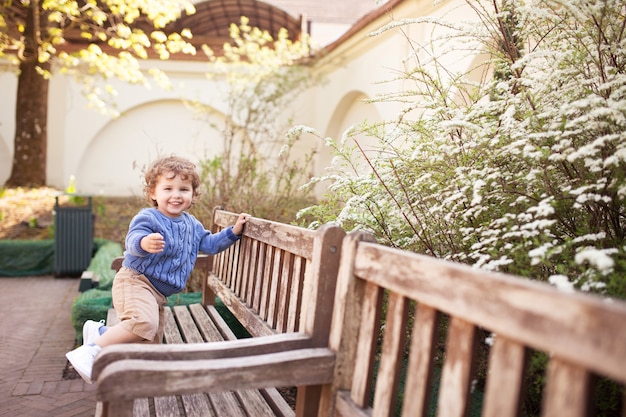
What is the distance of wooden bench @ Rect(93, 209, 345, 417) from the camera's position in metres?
1.75

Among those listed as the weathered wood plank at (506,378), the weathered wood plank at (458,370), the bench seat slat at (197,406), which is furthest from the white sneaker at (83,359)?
the weathered wood plank at (506,378)

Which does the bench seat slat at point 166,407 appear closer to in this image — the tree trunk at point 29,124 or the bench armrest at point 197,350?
the bench armrest at point 197,350

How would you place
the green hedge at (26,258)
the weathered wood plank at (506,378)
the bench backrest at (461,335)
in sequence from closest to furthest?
the bench backrest at (461,335) < the weathered wood plank at (506,378) < the green hedge at (26,258)

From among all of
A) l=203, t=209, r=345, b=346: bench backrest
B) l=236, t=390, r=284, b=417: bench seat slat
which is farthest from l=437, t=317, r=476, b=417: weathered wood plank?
l=236, t=390, r=284, b=417: bench seat slat

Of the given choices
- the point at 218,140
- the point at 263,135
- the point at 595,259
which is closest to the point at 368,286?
the point at 595,259

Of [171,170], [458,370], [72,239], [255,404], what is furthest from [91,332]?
[72,239]

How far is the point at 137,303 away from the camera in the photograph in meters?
2.82

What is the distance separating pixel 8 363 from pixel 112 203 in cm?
800

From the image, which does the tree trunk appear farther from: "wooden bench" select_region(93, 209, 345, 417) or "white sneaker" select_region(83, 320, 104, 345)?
"white sneaker" select_region(83, 320, 104, 345)

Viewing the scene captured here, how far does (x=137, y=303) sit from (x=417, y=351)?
1.73 m

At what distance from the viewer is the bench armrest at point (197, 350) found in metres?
1.74

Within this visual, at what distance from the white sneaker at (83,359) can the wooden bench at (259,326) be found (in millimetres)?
161

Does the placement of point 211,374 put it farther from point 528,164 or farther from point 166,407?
point 528,164

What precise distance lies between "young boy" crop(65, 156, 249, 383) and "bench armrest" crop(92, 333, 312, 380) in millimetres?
901
